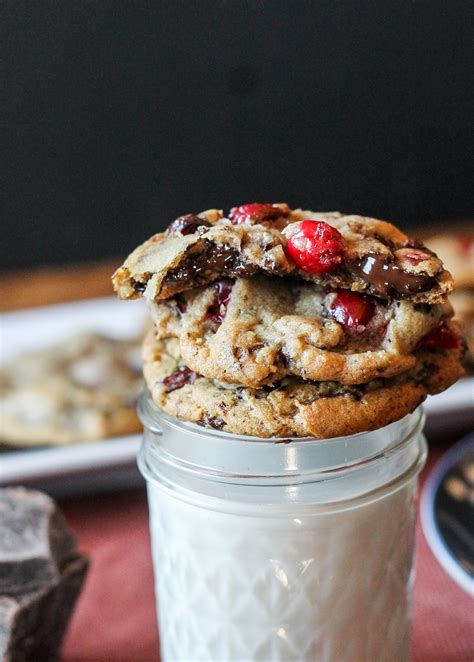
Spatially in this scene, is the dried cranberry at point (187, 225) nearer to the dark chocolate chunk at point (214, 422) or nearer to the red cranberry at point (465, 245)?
the dark chocolate chunk at point (214, 422)

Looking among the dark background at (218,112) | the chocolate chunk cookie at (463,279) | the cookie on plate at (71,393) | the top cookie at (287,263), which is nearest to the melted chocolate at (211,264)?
the top cookie at (287,263)

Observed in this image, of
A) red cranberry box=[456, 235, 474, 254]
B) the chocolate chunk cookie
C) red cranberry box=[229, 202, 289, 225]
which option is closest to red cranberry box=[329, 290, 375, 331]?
red cranberry box=[229, 202, 289, 225]

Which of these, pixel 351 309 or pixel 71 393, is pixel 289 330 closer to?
pixel 351 309

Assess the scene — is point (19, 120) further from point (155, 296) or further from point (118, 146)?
point (155, 296)

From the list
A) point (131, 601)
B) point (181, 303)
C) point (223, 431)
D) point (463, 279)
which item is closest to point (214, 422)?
point (223, 431)

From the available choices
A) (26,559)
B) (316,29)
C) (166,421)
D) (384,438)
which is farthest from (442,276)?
(316,29)

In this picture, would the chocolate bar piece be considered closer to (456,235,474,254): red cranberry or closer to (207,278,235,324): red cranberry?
(207,278,235,324): red cranberry
